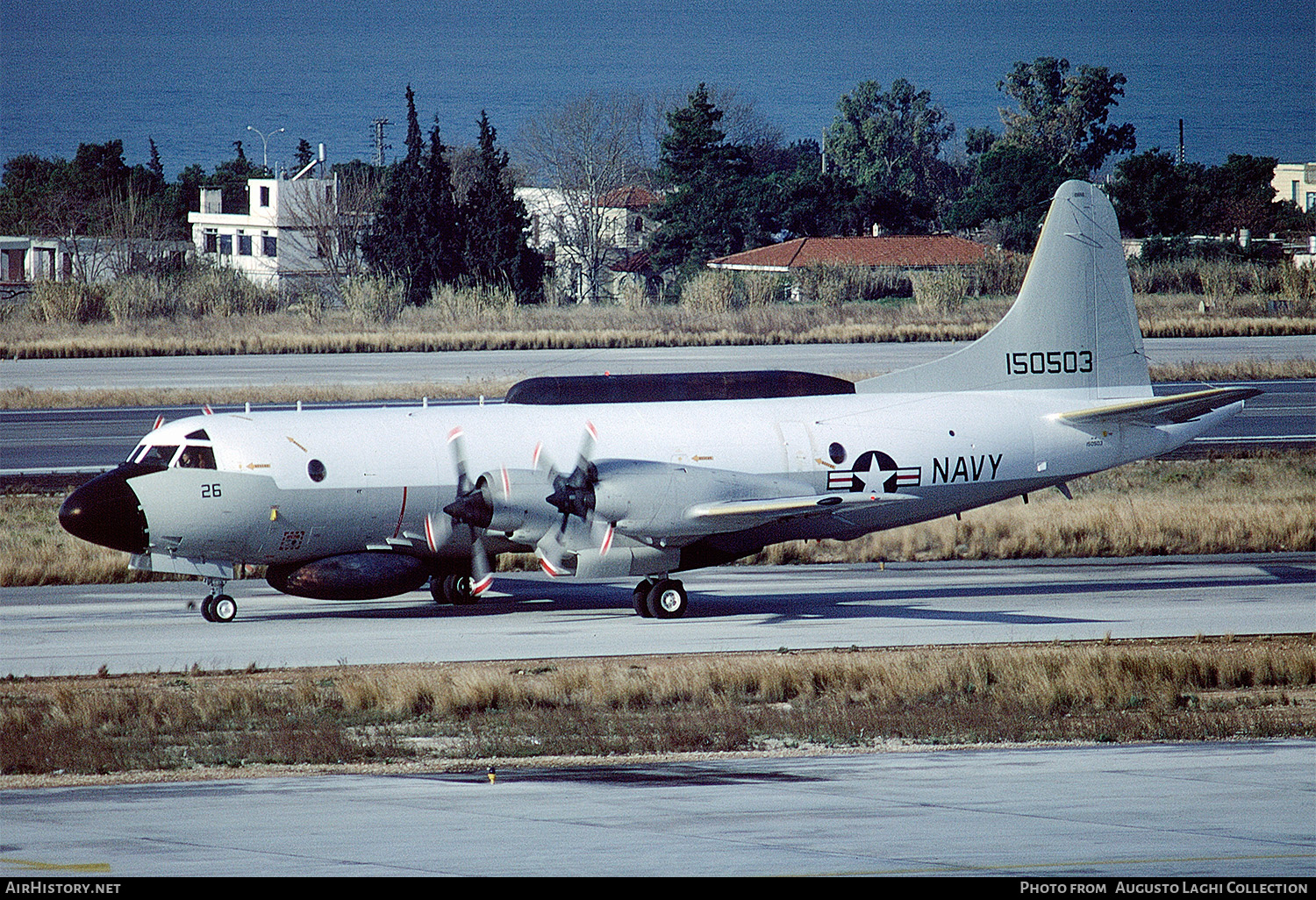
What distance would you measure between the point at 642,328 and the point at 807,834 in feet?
240

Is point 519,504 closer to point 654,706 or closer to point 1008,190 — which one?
point 654,706

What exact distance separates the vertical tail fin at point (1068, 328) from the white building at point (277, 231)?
277ft

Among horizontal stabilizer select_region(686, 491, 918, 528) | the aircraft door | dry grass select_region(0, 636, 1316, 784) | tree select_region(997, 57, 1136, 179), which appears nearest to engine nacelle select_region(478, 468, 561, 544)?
horizontal stabilizer select_region(686, 491, 918, 528)

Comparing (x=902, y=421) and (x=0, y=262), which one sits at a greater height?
(x=0, y=262)

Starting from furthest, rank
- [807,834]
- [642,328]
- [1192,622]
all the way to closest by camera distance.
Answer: [642,328] → [1192,622] → [807,834]

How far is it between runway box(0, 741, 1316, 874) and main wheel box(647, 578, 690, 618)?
36.4ft

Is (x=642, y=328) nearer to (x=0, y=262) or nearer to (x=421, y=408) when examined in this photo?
(x=421, y=408)

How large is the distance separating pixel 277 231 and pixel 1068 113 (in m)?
76.2

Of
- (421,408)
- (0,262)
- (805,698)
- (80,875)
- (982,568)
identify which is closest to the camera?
(80,875)

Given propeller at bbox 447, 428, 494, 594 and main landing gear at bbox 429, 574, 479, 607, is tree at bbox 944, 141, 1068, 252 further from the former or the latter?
propeller at bbox 447, 428, 494, 594

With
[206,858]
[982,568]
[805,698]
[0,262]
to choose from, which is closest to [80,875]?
[206,858]

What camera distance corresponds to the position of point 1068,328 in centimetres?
3184

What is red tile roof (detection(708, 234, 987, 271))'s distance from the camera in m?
108

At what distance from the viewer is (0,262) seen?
127 m
